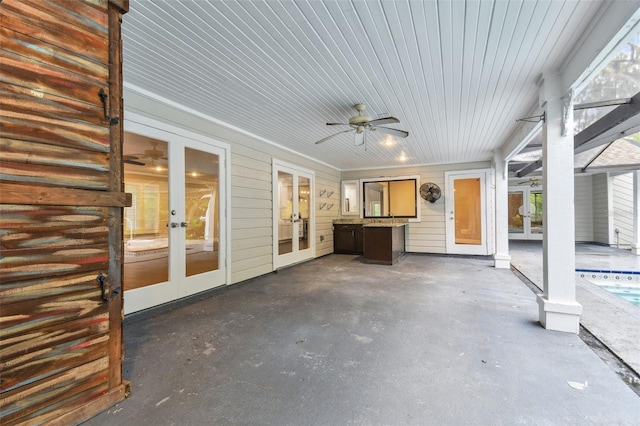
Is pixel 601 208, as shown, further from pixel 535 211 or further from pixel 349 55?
pixel 349 55

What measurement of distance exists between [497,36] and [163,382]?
3.41 meters

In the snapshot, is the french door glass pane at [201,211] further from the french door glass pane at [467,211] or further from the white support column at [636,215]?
the white support column at [636,215]

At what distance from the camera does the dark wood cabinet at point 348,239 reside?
730cm

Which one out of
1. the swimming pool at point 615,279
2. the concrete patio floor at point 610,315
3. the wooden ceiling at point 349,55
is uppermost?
the wooden ceiling at point 349,55

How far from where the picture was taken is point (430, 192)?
699 centimetres

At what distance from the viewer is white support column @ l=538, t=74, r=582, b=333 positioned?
244cm

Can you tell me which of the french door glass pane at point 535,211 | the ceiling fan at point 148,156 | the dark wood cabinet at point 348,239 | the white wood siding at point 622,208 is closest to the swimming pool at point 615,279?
the white wood siding at point 622,208

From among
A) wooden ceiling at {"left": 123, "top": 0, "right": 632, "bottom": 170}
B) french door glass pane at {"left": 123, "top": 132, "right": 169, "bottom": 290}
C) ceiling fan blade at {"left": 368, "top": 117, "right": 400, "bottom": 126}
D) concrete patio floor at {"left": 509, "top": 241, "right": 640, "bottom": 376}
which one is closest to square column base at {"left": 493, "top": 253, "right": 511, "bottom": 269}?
concrete patio floor at {"left": 509, "top": 241, "right": 640, "bottom": 376}

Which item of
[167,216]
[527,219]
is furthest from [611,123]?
[527,219]

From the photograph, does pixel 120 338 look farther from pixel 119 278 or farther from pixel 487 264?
pixel 487 264

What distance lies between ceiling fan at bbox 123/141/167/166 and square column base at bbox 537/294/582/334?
4334 millimetres

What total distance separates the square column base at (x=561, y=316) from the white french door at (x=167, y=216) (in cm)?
380

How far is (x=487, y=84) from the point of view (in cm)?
277

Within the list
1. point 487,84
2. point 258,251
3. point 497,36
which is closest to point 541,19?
point 497,36
